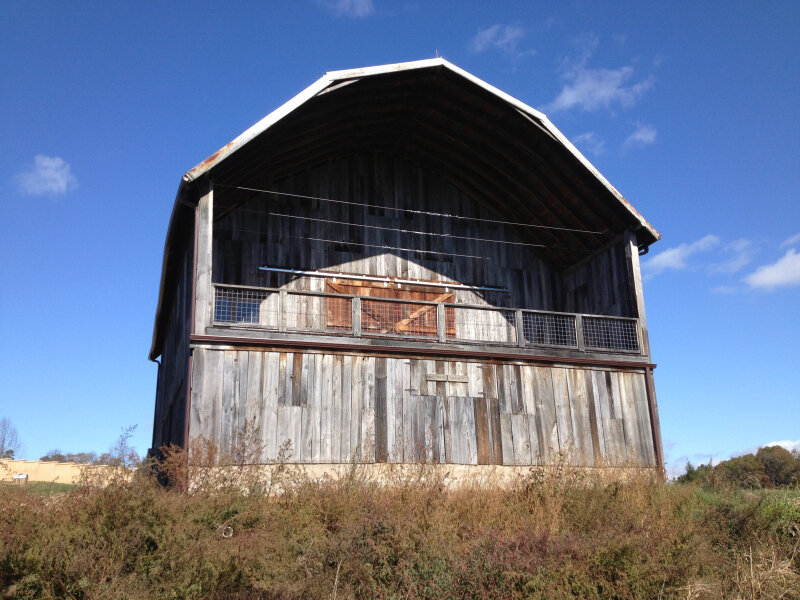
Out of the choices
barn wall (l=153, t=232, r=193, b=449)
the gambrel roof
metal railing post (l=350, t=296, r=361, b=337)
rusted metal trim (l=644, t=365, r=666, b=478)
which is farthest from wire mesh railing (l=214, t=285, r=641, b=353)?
the gambrel roof

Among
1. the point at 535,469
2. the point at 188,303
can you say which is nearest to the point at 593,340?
the point at 535,469

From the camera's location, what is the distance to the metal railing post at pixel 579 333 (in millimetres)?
18250

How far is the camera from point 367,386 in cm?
1644

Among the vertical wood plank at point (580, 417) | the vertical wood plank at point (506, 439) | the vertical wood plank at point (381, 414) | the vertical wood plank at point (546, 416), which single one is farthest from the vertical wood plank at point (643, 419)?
the vertical wood plank at point (381, 414)

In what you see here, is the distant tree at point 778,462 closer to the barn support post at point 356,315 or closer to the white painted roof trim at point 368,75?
the white painted roof trim at point 368,75

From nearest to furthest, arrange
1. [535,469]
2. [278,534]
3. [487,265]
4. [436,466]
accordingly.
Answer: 1. [278,534]
2. [436,466]
3. [535,469]
4. [487,265]

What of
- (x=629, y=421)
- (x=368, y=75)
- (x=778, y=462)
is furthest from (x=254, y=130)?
(x=778, y=462)

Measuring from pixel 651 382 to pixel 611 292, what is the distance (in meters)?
2.71

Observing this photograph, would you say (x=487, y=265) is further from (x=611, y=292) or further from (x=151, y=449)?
(x=151, y=449)

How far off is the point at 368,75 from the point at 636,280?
7915 millimetres

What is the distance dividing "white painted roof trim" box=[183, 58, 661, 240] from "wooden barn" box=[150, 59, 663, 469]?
41 mm

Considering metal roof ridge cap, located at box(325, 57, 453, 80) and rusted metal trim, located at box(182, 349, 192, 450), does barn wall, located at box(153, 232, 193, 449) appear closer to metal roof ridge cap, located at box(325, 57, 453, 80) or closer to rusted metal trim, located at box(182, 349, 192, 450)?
rusted metal trim, located at box(182, 349, 192, 450)

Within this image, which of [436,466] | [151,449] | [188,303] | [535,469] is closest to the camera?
[436,466]

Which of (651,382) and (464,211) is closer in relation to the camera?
(651,382)
